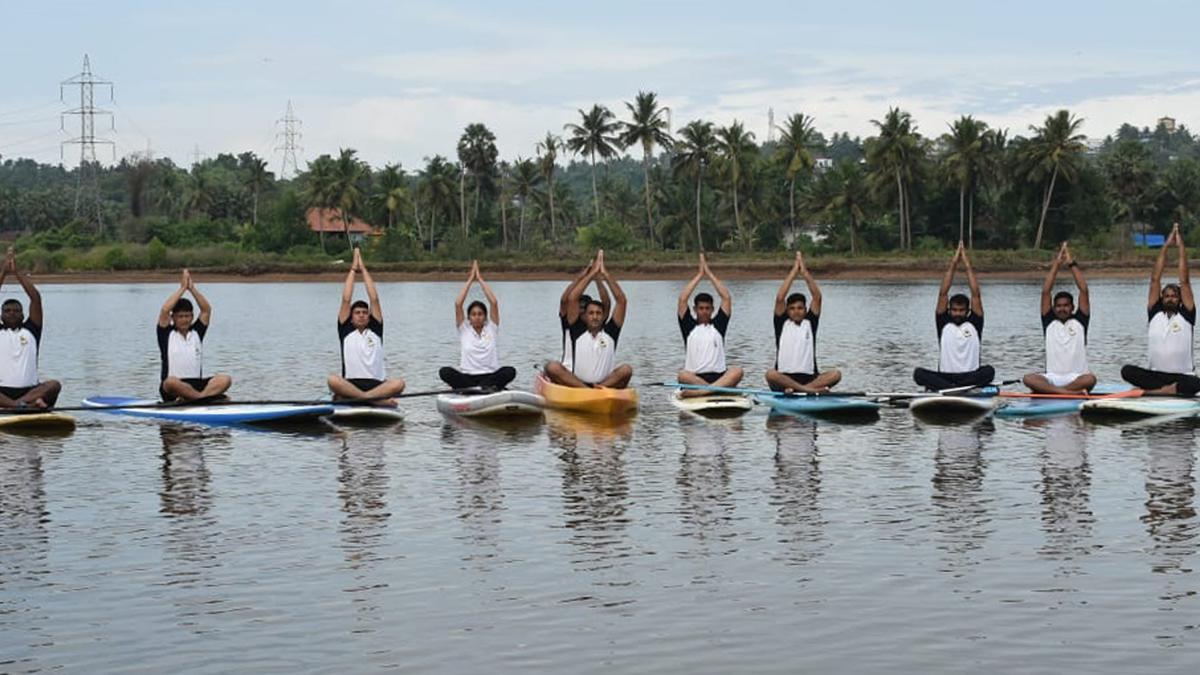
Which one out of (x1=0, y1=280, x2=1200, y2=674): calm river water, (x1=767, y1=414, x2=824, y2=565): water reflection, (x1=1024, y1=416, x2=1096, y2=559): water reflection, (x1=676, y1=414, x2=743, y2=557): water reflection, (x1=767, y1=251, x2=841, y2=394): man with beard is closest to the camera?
(x1=0, y1=280, x2=1200, y2=674): calm river water

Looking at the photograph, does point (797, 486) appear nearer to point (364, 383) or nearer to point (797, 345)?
point (797, 345)

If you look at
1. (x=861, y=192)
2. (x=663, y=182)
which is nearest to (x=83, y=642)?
(x=861, y=192)

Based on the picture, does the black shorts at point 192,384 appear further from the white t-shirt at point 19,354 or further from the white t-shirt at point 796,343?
the white t-shirt at point 796,343

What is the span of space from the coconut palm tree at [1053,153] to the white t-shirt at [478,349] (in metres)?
77.5

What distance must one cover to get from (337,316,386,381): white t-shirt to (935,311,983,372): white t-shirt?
26.8 ft

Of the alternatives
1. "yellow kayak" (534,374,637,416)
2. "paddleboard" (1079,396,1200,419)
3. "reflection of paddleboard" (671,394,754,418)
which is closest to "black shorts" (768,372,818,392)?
"reflection of paddleboard" (671,394,754,418)

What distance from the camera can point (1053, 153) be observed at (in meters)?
95.6

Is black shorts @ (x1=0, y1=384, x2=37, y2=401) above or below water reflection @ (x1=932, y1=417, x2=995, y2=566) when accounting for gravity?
above

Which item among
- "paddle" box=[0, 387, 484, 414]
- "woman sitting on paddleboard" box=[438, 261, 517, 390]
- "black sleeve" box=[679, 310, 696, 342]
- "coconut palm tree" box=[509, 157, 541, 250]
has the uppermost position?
"coconut palm tree" box=[509, 157, 541, 250]

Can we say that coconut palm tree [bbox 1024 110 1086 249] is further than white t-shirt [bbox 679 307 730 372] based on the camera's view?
Yes

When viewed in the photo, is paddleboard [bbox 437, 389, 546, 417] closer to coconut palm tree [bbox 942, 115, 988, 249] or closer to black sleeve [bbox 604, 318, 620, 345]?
black sleeve [bbox 604, 318, 620, 345]

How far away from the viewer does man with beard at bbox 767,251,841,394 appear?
917 inches

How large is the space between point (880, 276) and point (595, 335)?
73.1 metres

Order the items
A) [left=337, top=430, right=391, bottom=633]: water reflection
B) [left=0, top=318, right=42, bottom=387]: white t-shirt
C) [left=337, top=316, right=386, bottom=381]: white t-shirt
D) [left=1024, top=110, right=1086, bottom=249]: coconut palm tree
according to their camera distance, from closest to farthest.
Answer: [left=337, top=430, right=391, bottom=633]: water reflection, [left=0, top=318, right=42, bottom=387]: white t-shirt, [left=337, top=316, right=386, bottom=381]: white t-shirt, [left=1024, top=110, right=1086, bottom=249]: coconut palm tree
